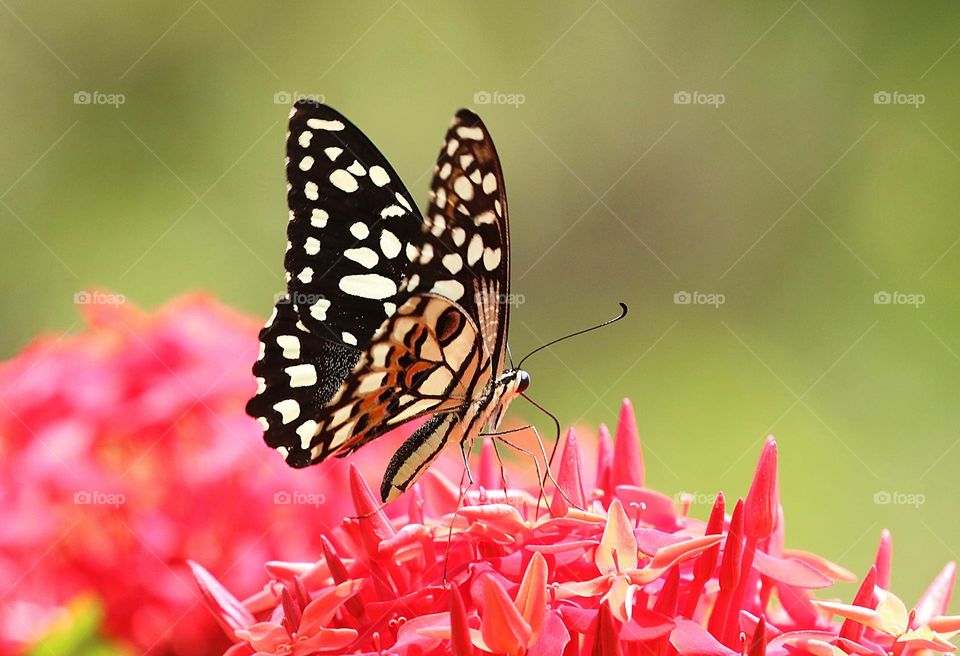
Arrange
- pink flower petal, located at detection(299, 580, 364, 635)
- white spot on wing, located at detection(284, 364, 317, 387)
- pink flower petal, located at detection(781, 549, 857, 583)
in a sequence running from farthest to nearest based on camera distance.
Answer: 1. white spot on wing, located at detection(284, 364, 317, 387)
2. pink flower petal, located at detection(781, 549, 857, 583)
3. pink flower petal, located at detection(299, 580, 364, 635)

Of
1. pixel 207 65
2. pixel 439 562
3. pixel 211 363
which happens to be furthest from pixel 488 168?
pixel 207 65

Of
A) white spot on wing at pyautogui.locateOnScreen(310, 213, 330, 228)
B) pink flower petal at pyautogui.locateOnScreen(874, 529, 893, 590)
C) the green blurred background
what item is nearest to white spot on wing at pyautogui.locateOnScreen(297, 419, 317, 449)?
white spot on wing at pyautogui.locateOnScreen(310, 213, 330, 228)

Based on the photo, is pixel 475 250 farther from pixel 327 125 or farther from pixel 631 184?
pixel 631 184

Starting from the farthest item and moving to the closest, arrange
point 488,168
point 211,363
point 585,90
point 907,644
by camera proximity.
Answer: point 585,90, point 211,363, point 488,168, point 907,644

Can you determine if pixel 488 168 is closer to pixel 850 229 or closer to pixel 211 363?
pixel 211 363

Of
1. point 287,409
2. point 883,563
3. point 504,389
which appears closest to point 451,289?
point 504,389

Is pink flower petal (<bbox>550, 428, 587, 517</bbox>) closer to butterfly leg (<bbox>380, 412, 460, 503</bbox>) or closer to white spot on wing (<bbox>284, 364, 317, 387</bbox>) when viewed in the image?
butterfly leg (<bbox>380, 412, 460, 503</bbox>)
